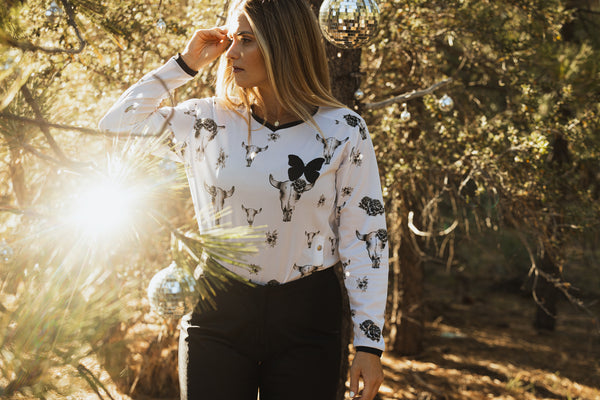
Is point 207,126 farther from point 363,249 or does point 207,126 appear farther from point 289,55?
point 363,249

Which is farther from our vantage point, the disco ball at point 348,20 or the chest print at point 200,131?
the disco ball at point 348,20

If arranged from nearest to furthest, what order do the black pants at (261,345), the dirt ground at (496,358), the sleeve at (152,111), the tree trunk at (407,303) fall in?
the black pants at (261,345)
the sleeve at (152,111)
the dirt ground at (496,358)
the tree trunk at (407,303)

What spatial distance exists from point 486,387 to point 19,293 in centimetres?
482

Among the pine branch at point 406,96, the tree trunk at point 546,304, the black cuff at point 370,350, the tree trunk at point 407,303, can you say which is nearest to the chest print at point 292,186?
the black cuff at point 370,350

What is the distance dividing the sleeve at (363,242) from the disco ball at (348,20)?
52 cm

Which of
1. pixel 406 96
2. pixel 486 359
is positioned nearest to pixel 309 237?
pixel 406 96

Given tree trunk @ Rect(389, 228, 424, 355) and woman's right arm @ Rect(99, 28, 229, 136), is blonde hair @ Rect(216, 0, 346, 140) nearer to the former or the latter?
woman's right arm @ Rect(99, 28, 229, 136)

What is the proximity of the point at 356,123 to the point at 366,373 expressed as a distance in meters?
0.73

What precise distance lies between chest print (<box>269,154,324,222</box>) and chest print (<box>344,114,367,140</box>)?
202mm

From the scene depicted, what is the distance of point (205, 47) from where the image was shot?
1812 millimetres

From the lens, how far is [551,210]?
3447 mm

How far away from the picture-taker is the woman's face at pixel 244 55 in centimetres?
170

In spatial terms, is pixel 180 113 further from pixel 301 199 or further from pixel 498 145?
pixel 498 145

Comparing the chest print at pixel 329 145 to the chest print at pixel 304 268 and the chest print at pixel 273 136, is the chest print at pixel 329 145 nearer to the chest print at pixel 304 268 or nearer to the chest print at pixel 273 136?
the chest print at pixel 273 136
